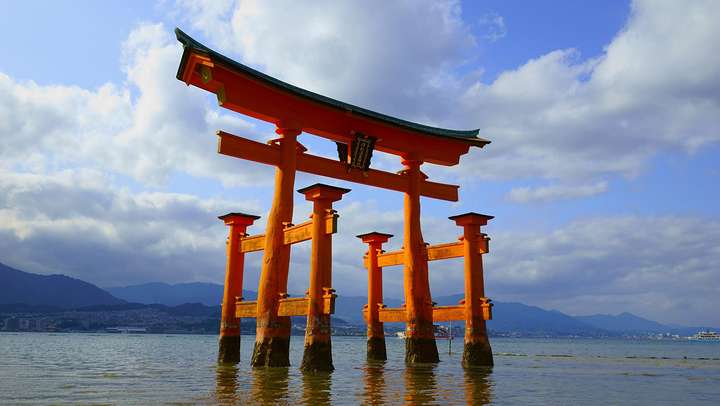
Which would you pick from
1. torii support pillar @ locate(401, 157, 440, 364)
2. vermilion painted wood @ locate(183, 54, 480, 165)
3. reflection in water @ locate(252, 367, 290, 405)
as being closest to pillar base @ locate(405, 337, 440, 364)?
torii support pillar @ locate(401, 157, 440, 364)

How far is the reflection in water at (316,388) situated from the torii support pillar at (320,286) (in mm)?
454

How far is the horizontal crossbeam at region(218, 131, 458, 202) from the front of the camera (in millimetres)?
15289

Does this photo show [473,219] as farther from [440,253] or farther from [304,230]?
[304,230]

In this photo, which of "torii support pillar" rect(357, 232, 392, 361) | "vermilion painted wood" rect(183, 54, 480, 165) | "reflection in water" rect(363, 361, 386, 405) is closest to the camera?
"reflection in water" rect(363, 361, 386, 405)

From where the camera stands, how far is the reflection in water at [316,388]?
9648mm

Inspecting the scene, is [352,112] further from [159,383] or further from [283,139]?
[159,383]

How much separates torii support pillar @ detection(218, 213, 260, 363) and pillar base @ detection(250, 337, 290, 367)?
3.68 metres

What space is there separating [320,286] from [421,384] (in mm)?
3577

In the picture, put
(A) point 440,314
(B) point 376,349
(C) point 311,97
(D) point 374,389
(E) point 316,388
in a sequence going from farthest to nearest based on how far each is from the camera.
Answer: (B) point 376,349 → (A) point 440,314 → (C) point 311,97 → (D) point 374,389 → (E) point 316,388

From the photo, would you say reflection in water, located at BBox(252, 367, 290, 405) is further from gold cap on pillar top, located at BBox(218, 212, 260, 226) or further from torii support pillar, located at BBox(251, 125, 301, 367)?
gold cap on pillar top, located at BBox(218, 212, 260, 226)

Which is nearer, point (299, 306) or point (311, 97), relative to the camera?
point (299, 306)

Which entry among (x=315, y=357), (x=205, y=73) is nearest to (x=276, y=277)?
(x=315, y=357)

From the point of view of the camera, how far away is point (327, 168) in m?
17.9

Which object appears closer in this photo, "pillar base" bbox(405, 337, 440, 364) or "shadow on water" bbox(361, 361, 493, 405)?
"shadow on water" bbox(361, 361, 493, 405)
